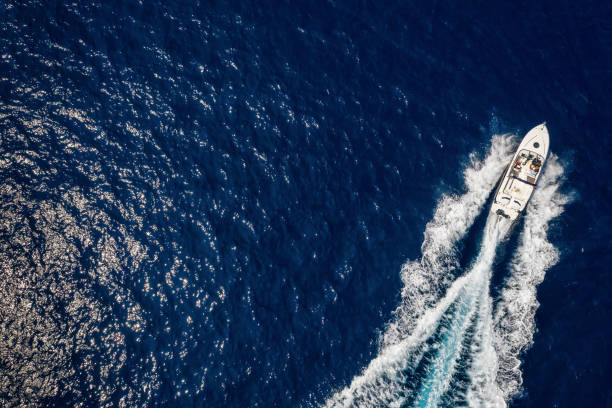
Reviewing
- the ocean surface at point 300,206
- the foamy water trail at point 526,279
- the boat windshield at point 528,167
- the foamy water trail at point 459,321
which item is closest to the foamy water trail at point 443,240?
the foamy water trail at point 459,321

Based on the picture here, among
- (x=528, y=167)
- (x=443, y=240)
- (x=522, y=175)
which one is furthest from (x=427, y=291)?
(x=528, y=167)

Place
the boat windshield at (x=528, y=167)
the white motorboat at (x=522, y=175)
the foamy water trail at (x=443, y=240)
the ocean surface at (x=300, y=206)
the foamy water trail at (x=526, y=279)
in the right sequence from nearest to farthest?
the ocean surface at (x=300, y=206), the foamy water trail at (x=526, y=279), the foamy water trail at (x=443, y=240), the white motorboat at (x=522, y=175), the boat windshield at (x=528, y=167)

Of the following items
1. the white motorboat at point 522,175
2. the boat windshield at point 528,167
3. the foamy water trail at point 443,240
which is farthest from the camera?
the boat windshield at point 528,167

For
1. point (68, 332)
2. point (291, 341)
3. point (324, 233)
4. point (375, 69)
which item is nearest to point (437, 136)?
point (375, 69)

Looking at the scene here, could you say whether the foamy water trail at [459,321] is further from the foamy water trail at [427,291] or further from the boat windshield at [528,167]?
the boat windshield at [528,167]

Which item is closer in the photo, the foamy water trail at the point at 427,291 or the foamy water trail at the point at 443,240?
the foamy water trail at the point at 427,291

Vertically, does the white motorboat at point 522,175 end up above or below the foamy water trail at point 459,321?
above
